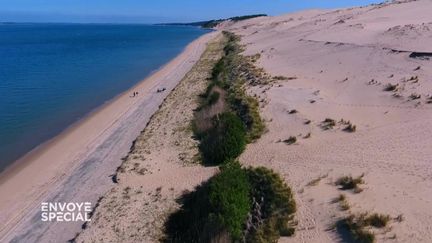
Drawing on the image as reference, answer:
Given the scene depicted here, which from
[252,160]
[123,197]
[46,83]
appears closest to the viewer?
[123,197]

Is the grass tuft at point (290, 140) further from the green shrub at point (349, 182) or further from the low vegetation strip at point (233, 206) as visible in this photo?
the green shrub at point (349, 182)

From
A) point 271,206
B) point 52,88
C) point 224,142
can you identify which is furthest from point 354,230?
point 52,88

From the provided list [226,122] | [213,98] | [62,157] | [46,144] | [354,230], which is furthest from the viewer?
[213,98]

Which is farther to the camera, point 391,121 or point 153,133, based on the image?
point 153,133

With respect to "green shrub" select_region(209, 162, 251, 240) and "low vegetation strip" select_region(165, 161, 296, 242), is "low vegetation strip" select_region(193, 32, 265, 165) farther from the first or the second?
"green shrub" select_region(209, 162, 251, 240)

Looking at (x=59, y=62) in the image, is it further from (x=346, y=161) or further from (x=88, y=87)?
(x=346, y=161)

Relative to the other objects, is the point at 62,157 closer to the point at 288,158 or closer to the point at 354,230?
the point at 288,158

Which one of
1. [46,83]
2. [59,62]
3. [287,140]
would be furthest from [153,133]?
[59,62]
